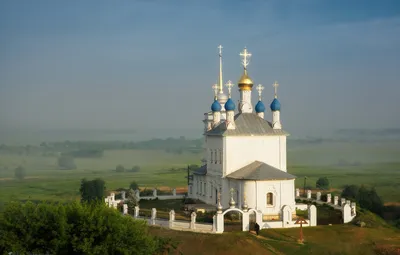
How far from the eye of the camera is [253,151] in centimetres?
3775

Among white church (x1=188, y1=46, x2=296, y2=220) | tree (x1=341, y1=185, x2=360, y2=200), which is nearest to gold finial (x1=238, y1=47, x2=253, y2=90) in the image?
white church (x1=188, y1=46, x2=296, y2=220)

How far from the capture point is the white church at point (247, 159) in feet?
116

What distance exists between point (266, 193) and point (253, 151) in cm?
333

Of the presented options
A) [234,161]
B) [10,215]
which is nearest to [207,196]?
[234,161]

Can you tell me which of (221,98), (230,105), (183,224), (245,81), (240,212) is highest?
(245,81)

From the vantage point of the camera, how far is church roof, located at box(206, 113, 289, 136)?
37594 millimetres

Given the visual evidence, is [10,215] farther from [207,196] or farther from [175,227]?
[207,196]

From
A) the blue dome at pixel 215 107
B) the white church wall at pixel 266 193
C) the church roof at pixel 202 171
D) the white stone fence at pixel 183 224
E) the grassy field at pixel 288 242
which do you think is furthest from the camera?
the church roof at pixel 202 171

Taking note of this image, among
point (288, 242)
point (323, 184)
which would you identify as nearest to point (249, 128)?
point (288, 242)

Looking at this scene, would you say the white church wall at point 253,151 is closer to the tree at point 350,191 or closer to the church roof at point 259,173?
the church roof at point 259,173

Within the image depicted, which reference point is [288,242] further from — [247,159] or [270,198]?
[247,159]

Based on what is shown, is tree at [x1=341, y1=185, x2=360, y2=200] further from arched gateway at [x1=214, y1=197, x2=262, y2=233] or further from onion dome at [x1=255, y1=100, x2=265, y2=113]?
arched gateway at [x1=214, y1=197, x2=262, y2=233]

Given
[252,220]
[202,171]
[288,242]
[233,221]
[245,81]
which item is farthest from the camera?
[202,171]

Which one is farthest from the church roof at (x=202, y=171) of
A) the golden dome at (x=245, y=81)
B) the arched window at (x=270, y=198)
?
the arched window at (x=270, y=198)
